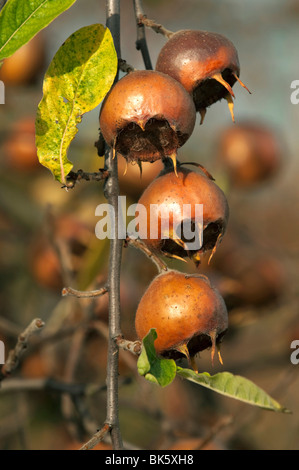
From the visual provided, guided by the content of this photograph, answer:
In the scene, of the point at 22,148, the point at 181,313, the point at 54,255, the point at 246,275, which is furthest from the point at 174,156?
the point at 22,148

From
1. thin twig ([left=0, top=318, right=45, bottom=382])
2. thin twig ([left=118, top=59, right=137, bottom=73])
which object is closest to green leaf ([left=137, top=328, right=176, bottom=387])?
thin twig ([left=0, top=318, right=45, bottom=382])

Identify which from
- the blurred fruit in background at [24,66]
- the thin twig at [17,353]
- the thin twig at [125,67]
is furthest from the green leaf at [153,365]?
the blurred fruit in background at [24,66]

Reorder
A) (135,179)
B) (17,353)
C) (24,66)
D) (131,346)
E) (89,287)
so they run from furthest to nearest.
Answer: (24,66)
(135,179)
(89,287)
(17,353)
(131,346)

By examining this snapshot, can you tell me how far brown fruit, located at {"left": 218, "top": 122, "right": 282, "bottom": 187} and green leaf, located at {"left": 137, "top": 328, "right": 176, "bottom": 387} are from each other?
6.31ft

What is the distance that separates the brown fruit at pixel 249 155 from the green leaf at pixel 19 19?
6.06 feet

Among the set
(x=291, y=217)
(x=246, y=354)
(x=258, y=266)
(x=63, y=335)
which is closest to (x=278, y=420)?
(x=246, y=354)

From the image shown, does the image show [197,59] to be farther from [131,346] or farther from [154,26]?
[131,346]

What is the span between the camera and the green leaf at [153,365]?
1068 mm

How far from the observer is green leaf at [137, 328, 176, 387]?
1.07 metres

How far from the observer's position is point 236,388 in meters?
1.22

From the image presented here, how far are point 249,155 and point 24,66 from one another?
3.78 feet

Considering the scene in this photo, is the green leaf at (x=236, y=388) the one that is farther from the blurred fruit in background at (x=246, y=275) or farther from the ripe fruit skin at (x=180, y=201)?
the blurred fruit in background at (x=246, y=275)

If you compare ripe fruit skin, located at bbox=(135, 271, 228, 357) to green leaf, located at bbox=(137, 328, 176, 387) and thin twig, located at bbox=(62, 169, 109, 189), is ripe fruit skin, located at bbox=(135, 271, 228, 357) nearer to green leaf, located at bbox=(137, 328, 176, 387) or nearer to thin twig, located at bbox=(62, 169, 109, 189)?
green leaf, located at bbox=(137, 328, 176, 387)

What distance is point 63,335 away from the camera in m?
2.21
